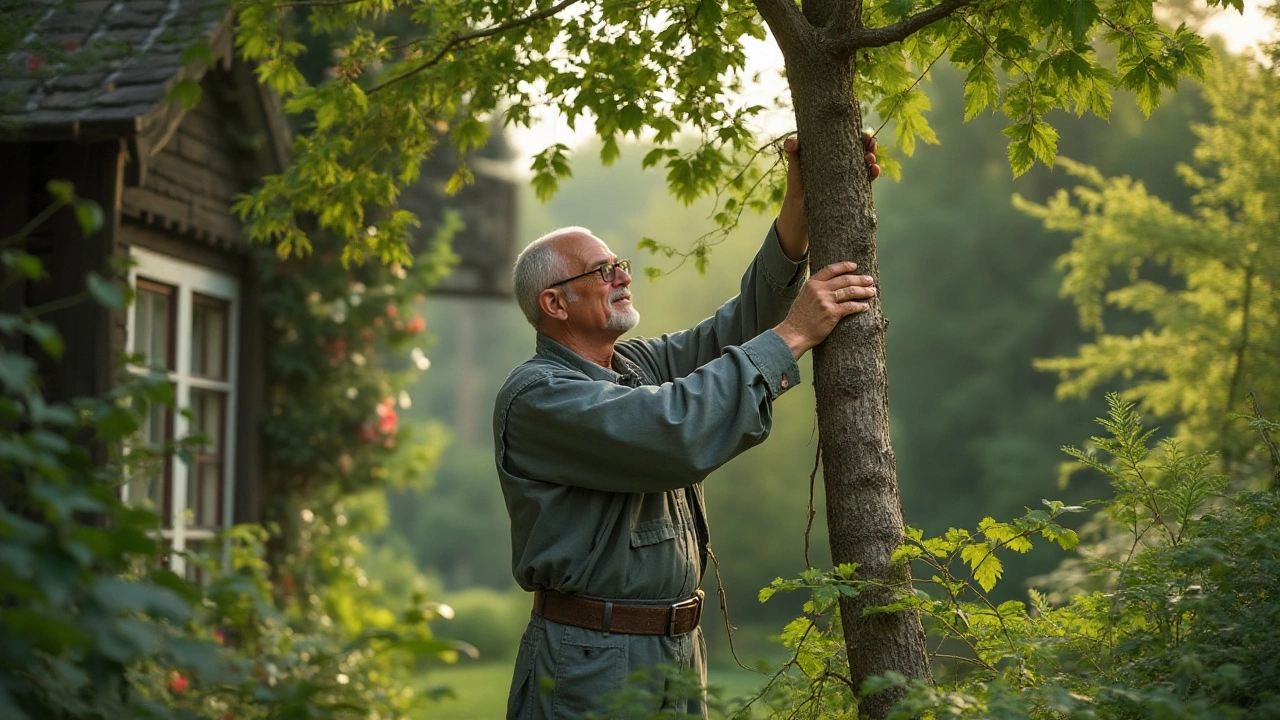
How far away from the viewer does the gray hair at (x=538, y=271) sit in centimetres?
324

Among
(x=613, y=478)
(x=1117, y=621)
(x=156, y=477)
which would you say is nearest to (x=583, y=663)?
(x=613, y=478)

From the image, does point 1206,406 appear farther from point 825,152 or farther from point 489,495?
point 489,495

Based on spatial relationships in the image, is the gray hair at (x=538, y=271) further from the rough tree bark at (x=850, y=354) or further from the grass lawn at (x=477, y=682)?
the grass lawn at (x=477, y=682)

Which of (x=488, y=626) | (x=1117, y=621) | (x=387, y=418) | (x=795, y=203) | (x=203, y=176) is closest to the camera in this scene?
(x=1117, y=621)

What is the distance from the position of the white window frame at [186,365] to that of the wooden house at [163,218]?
11mm

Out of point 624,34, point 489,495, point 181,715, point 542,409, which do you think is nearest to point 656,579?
point 542,409

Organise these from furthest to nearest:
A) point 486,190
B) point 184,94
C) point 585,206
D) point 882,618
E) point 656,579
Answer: point 585,206 → point 486,190 → point 656,579 → point 882,618 → point 184,94

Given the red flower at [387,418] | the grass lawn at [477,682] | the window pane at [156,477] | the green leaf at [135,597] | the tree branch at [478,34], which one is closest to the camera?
the green leaf at [135,597]

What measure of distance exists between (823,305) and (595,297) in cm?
72

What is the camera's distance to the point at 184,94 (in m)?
2.45

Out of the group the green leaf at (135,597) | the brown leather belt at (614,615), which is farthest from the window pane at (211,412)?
the green leaf at (135,597)

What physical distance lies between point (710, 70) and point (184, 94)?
5.00ft

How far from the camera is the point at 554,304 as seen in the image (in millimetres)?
3217

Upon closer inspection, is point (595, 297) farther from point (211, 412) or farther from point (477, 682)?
point (477, 682)
